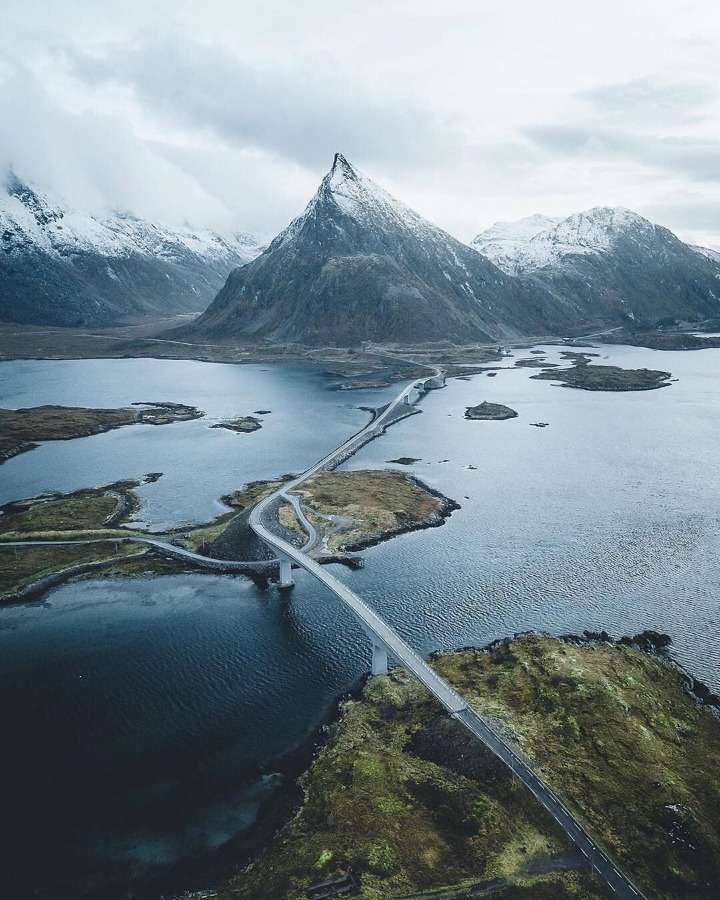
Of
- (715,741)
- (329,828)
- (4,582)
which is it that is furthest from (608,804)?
(4,582)

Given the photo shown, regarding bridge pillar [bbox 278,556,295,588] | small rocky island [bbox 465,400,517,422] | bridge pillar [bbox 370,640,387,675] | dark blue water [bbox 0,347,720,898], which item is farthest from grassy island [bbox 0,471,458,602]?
small rocky island [bbox 465,400,517,422]

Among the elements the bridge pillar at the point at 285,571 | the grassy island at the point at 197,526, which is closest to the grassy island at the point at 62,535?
the grassy island at the point at 197,526

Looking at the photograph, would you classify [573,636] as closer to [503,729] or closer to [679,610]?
[679,610]

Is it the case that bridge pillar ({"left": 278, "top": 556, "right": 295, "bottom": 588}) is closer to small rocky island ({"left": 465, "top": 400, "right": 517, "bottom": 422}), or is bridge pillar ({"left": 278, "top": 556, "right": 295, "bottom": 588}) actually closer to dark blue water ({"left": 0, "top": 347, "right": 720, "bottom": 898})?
dark blue water ({"left": 0, "top": 347, "right": 720, "bottom": 898})

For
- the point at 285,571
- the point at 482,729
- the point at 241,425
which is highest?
the point at 241,425

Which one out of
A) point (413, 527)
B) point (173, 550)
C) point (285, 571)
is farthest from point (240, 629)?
point (413, 527)

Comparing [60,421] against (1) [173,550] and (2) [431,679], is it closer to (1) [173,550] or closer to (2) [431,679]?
(1) [173,550]
